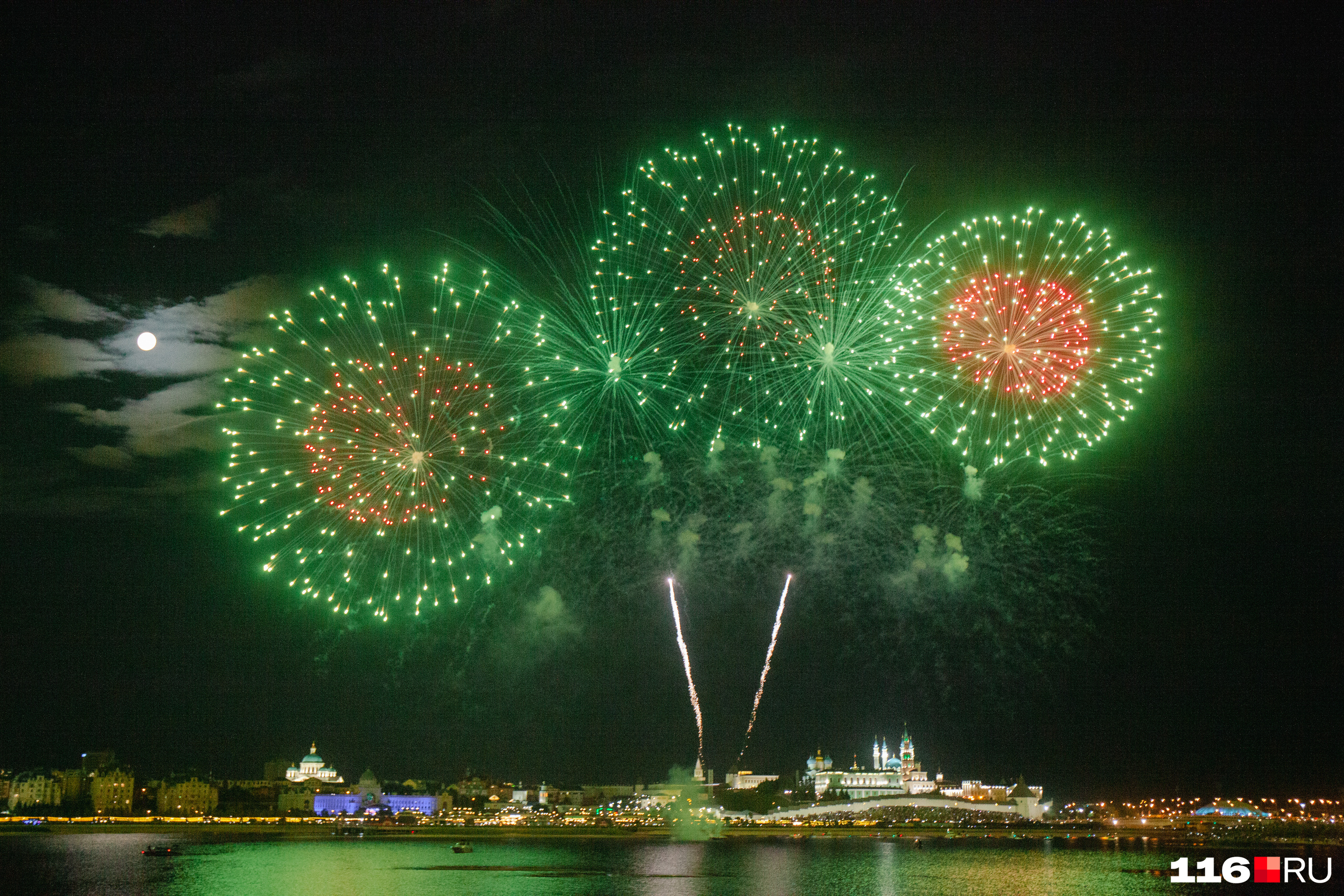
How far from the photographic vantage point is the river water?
36.0m

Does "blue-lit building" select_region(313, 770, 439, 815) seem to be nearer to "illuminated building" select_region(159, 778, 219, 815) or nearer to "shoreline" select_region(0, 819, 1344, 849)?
"illuminated building" select_region(159, 778, 219, 815)

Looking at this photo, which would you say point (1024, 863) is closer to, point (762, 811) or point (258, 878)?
point (258, 878)

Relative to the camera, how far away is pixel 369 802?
364 ft

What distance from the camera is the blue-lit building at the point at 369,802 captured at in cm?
10481

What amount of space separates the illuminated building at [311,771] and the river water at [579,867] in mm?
57986

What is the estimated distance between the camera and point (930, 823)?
318 feet

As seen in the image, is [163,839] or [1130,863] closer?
[1130,863]

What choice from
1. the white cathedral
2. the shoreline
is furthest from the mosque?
the shoreline

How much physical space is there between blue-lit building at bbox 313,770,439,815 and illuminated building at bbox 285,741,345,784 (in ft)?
30.2

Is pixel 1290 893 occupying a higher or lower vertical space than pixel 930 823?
higher

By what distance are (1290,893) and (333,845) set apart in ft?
158

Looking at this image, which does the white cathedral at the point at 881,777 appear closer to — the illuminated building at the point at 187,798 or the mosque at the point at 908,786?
the mosque at the point at 908,786

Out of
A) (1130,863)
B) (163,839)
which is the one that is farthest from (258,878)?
(1130,863)

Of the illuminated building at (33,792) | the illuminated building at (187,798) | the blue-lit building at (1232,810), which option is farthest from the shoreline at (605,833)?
the blue-lit building at (1232,810)
